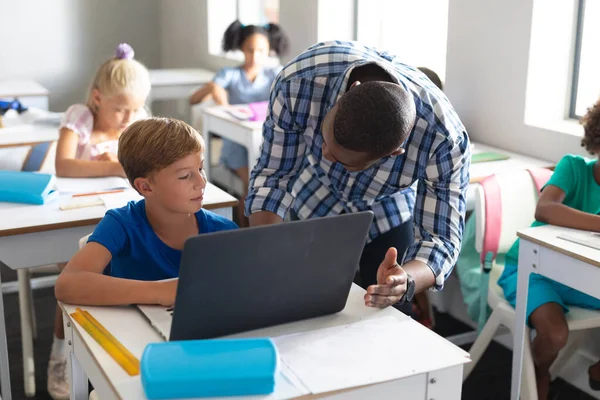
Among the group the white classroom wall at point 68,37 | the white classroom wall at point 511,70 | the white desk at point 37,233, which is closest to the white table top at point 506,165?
the white classroom wall at point 511,70

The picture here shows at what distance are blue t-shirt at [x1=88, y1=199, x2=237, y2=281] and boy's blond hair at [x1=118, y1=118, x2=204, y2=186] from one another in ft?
0.32

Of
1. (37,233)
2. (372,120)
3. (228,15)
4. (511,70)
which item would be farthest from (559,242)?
(228,15)

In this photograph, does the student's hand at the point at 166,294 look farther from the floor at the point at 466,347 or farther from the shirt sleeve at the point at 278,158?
the floor at the point at 466,347

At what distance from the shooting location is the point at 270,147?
1.79 metres

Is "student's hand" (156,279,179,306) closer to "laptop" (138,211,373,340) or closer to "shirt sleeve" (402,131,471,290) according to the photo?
"laptop" (138,211,373,340)

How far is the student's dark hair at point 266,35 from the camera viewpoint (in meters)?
4.31

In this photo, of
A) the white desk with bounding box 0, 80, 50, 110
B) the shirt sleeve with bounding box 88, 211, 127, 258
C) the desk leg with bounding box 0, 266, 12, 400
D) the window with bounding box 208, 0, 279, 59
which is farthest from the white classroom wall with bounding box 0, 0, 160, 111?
the shirt sleeve with bounding box 88, 211, 127, 258

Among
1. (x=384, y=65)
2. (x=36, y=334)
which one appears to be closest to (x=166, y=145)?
(x=384, y=65)

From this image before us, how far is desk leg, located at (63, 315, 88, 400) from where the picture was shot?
1474mm

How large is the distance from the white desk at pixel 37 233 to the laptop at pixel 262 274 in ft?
2.61

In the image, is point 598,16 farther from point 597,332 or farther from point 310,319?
point 310,319

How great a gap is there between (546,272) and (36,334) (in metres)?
1.88

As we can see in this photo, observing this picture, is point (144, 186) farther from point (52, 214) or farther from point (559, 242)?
point (559, 242)

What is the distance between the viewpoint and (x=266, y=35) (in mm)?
4293
